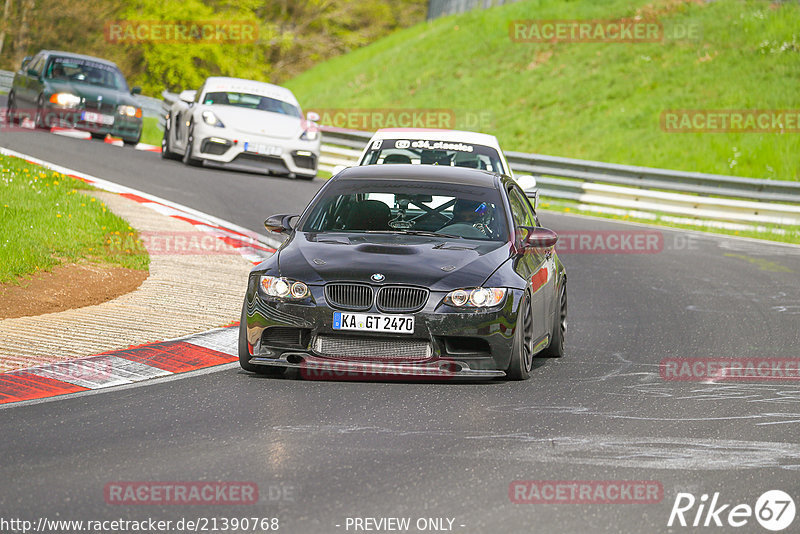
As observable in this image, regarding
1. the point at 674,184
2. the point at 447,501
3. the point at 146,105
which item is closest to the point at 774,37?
the point at 674,184

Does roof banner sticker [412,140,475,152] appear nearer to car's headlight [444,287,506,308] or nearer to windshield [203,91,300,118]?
car's headlight [444,287,506,308]

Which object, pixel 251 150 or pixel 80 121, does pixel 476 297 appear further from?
pixel 80 121

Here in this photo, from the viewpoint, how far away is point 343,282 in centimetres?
781

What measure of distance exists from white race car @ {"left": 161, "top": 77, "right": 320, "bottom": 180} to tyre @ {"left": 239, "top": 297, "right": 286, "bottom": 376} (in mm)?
13335

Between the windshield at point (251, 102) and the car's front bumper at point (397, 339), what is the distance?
14465mm

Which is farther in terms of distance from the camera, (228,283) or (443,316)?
(228,283)

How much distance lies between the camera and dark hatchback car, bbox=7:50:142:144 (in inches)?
968

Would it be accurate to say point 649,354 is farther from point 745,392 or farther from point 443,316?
point 443,316

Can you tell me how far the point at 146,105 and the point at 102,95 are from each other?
10219 millimetres

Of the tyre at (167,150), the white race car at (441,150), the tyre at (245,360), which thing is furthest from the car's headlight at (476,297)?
the tyre at (167,150)

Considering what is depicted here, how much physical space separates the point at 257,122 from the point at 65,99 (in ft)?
17.2

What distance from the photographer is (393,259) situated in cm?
800

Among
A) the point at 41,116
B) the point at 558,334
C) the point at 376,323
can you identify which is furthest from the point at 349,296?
the point at 41,116

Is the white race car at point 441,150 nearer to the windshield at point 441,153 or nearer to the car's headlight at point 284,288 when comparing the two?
the windshield at point 441,153
